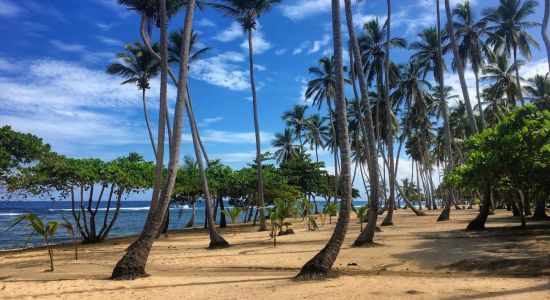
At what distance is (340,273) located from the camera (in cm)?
863

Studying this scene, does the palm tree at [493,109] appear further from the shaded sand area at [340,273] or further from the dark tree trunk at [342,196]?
the dark tree trunk at [342,196]

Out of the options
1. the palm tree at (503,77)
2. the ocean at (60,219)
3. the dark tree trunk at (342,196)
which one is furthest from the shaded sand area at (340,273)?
the palm tree at (503,77)

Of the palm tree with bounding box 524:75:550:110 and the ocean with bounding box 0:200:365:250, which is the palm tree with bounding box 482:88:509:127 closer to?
the palm tree with bounding box 524:75:550:110

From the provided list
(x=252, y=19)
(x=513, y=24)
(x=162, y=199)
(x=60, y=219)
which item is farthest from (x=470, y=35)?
(x=60, y=219)

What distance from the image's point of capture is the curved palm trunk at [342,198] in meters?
7.96

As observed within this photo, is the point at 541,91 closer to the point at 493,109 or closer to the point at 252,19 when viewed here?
the point at 493,109

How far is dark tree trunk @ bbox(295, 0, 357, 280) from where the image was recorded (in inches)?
313

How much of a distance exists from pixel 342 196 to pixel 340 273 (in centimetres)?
167

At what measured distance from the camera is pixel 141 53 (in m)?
22.4

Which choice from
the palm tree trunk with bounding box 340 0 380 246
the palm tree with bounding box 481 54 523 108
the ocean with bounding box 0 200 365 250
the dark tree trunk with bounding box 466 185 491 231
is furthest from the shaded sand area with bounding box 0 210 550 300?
the palm tree with bounding box 481 54 523 108

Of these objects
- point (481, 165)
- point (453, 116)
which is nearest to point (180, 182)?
point (481, 165)

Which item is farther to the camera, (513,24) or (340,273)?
(513,24)

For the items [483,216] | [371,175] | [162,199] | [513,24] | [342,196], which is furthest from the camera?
[513,24]

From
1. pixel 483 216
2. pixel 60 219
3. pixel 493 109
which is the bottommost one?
pixel 60 219
